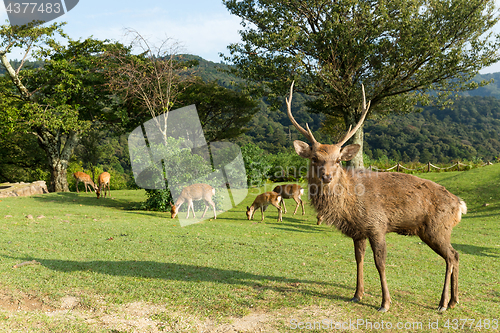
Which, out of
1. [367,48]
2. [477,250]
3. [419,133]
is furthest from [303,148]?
[419,133]

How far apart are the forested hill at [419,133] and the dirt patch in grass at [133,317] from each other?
4000cm

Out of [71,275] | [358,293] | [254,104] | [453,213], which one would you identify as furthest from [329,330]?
[254,104]

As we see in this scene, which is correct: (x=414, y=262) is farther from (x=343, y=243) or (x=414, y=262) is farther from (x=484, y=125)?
(x=484, y=125)

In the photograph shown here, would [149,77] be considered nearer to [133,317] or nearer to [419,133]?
[133,317]

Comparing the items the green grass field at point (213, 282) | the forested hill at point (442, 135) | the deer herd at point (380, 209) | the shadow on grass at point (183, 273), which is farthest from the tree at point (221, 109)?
the deer herd at point (380, 209)

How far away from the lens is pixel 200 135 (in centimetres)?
2828

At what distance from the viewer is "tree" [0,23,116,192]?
19.7m

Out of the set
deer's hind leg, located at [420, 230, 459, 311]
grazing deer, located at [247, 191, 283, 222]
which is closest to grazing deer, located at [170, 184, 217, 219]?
grazing deer, located at [247, 191, 283, 222]

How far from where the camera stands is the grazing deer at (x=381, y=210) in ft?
15.0

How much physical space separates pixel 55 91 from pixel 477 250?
76.8 ft

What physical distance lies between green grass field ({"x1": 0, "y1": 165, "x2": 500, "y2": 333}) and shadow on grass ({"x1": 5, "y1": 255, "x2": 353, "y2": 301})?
2cm

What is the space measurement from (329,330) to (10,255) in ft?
18.8

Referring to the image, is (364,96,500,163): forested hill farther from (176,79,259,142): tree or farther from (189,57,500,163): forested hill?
(176,79,259,142): tree

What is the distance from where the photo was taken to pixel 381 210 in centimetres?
465
